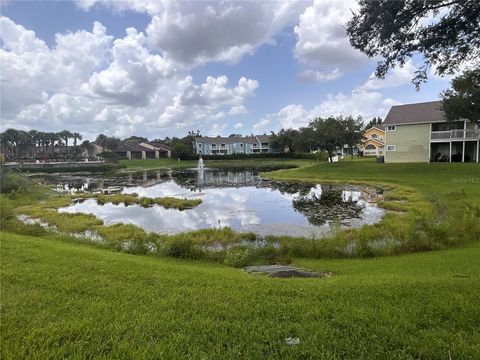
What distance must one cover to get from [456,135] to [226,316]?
1674 inches

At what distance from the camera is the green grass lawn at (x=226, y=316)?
353cm

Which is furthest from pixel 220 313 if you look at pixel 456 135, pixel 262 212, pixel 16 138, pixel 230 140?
pixel 230 140

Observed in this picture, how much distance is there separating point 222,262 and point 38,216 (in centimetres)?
1468

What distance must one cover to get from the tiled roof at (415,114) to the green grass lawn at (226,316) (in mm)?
39848

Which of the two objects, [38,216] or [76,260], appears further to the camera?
[38,216]

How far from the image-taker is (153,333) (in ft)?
12.6

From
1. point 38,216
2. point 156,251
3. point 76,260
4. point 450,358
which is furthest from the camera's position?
point 38,216

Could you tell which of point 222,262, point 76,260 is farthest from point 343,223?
point 76,260

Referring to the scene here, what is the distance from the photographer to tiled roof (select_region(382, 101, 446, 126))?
4081 cm

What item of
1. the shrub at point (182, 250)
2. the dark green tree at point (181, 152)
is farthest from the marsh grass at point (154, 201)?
the dark green tree at point (181, 152)

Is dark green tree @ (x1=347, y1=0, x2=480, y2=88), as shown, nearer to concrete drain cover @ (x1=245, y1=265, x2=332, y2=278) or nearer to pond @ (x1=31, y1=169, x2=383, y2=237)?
concrete drain cover @ (x1=245, y1=265, x2=332, y2=278)

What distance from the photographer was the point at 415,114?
42.8 meters

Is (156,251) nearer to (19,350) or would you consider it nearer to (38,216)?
(19,350)

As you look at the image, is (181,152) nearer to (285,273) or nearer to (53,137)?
(53,137)
